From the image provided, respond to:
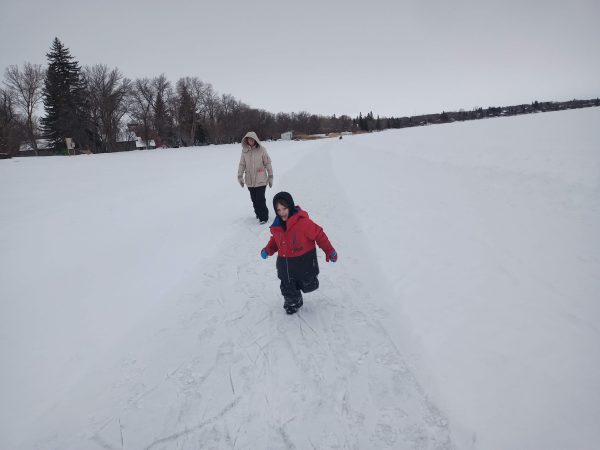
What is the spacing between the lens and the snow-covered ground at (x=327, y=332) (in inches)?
95.7

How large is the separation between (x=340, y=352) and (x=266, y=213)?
4.75m

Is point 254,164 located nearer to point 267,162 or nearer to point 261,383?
point 267,162

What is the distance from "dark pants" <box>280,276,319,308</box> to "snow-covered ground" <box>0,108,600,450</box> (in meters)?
0.25

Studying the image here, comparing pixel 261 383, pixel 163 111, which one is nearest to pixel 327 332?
pixel 261 383

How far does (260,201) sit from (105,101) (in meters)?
47.0

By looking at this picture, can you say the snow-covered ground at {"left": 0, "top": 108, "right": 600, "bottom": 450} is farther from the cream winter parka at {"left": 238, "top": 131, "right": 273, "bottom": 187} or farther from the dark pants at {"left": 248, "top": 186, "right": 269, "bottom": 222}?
the cream winter parka at {"left": 238, "top": 131, "right": 273, "bottom": 187}

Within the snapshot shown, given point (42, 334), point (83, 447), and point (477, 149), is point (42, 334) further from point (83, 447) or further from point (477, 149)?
point (477, 149)

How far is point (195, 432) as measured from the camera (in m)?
2.41

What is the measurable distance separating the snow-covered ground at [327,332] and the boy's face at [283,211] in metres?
1.20

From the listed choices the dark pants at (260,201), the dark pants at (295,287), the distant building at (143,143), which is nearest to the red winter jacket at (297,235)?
the dark pants at (295,287)

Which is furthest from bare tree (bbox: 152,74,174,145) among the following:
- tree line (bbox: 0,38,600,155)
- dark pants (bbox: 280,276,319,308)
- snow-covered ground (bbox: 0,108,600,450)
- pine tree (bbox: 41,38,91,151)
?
Answer: dark pants (bbox: 280,276,319,308)

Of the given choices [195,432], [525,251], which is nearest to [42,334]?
[195,432]

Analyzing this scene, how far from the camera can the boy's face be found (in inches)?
134

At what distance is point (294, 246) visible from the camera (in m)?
3.51
